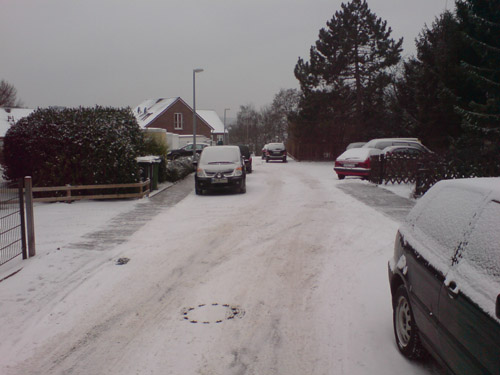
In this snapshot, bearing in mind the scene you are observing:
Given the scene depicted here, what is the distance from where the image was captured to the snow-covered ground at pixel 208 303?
3824 millimetres

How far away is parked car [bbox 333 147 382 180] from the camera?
18656 millimetres

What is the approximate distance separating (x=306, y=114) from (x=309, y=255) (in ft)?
105

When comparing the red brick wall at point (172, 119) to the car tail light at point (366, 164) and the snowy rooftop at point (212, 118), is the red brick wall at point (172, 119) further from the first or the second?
the car tail light at point (366, 164)

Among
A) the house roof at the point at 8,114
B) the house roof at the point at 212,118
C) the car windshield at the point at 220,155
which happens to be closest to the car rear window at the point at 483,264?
the car windshield at the point at 220,155

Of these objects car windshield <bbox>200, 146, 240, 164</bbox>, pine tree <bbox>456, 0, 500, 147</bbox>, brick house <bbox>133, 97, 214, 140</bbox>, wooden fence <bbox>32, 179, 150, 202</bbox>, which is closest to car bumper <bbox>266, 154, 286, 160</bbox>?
car windshield <bbox>200, 146, 240, 164</bbox>

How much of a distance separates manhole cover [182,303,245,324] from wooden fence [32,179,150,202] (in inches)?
363

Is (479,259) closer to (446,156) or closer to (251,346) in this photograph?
(251,346)

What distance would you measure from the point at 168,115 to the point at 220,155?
43390 millimetres

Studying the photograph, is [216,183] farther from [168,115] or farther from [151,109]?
[151,109]

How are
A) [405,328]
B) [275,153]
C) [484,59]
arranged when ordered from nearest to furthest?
[405,328], [484,59], [275,153]

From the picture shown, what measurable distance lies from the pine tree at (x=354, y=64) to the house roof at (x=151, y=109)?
81.4ft

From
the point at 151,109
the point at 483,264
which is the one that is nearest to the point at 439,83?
the point at 483,264

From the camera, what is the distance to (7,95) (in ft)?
251

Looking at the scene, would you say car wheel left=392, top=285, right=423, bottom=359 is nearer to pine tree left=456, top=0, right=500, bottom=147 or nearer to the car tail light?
pine tree left=456, top=0, right=500, bottom=147
